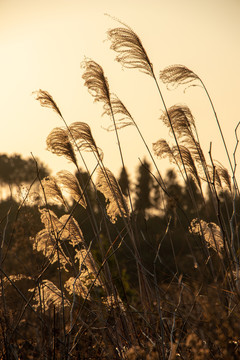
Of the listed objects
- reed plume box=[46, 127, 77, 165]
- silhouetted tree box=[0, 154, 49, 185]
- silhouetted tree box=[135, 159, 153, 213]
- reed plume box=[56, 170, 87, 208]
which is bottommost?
silhouetted tree box=[135, 159, 153, 213]

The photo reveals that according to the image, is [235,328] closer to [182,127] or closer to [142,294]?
[142,294]

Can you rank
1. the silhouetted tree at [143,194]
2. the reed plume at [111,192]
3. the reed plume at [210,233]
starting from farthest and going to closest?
the reed plume at [111,192], the reed plume at [210,233], the silhouetted tree at [143,194]

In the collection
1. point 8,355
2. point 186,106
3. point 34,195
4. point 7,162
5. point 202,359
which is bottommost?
point 202,359

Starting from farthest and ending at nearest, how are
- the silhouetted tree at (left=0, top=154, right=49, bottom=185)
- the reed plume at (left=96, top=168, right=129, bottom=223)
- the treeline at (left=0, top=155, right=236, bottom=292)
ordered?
the silhouetted tree at (left=0, top=154, right=49, bottom=185)
the reed plume at (left=96, top=168, right=129, bottom=223)
the treeline at (left=0, top=155, right=236, bottom=292)

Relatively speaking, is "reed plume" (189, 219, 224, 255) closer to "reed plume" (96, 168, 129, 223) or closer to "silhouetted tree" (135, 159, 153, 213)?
"silhouetted tree" (135, 159, 153, 213)

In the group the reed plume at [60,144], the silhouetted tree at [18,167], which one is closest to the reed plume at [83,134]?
the reed plume at [60,144]

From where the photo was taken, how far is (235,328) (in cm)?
255

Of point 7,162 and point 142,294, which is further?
point 7,162

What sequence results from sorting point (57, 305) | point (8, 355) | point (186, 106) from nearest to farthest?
point (8, 355) < point (57, 305) < point (186, 106)

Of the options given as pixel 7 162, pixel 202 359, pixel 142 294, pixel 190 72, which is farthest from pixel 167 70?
pixel 7 162

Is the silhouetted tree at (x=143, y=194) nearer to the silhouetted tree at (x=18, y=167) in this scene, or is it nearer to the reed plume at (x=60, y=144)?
the reed plume at (x=60, y=144)

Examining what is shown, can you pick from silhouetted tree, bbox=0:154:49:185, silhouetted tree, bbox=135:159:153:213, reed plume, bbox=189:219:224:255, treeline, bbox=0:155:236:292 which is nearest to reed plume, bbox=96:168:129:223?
treeline, bbox=0:155:236:292

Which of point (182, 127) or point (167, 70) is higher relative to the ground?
point (167, 70)

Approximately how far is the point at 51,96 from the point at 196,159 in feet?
5.94
